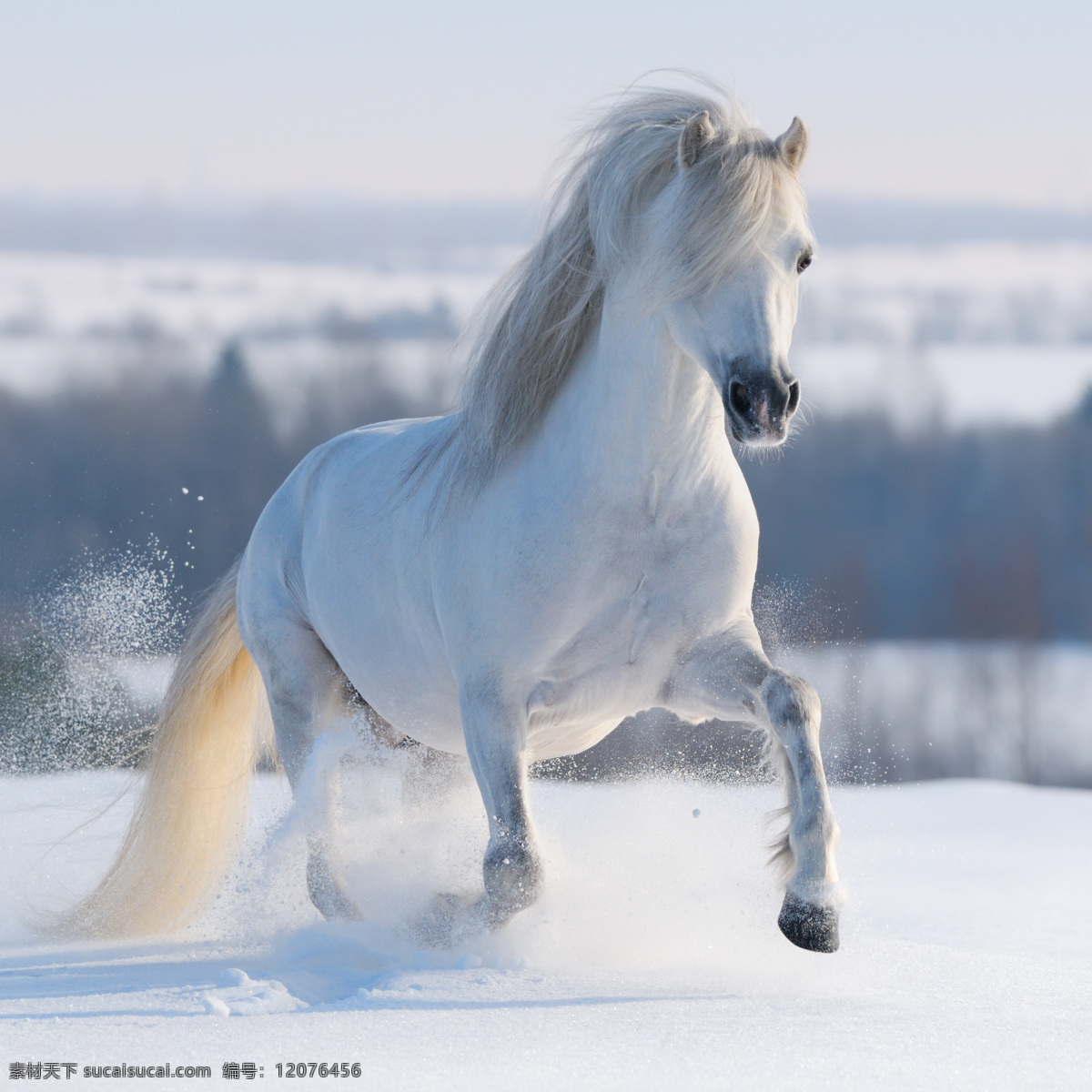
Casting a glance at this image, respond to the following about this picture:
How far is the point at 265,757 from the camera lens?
4.81 m

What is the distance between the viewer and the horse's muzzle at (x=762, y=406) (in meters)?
2.52

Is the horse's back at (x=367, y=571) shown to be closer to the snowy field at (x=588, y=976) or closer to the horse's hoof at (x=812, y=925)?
the snowy field at (x=588, y=976)

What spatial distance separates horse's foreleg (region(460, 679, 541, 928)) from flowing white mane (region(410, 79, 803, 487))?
542 mm

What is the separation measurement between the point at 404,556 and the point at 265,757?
1622 millimetres

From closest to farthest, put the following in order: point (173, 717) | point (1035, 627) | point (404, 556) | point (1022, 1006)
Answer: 1. point (1022, 1006)
2. point (404, 556)
3. point (173, 717)
4. point (1035, 627)

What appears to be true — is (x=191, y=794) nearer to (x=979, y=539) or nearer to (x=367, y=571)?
(x=367, y=571)

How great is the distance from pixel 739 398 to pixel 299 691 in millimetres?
2009

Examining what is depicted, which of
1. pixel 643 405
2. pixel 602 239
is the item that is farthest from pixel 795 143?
pixel 643 405

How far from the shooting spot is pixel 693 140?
2.79 metres

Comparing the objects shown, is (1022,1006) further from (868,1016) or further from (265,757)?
(265,757)

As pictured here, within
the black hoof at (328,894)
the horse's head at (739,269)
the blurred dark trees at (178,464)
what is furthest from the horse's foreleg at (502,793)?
the blurred dark trees at (178,464)

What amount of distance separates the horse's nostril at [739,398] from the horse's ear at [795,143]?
636mm

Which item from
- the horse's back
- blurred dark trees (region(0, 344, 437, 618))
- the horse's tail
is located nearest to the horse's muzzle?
the horse's back

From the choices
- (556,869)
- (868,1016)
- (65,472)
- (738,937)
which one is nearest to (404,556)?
(556,869)
